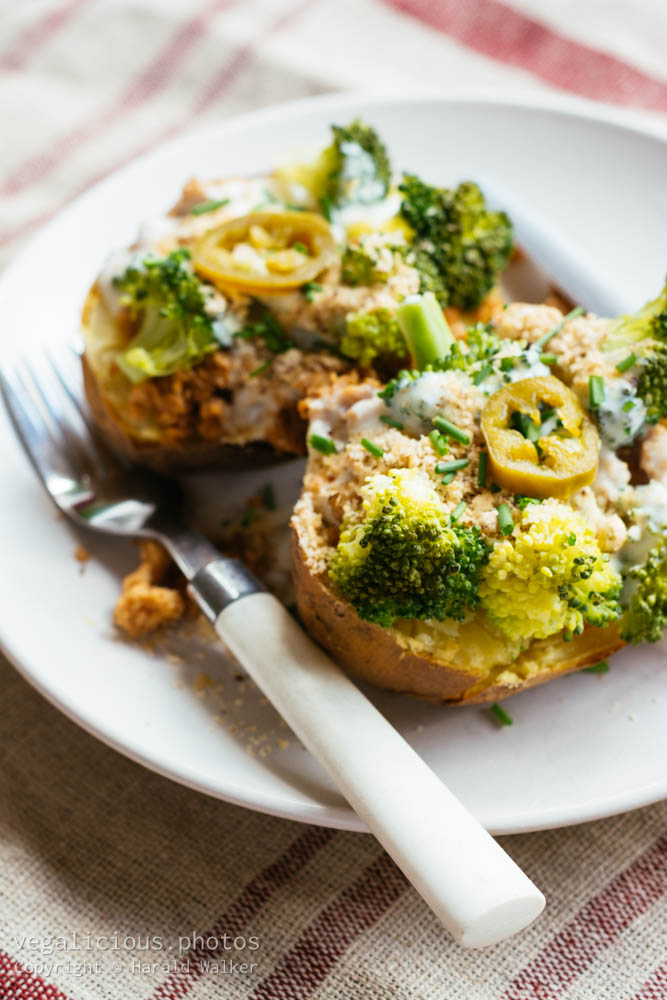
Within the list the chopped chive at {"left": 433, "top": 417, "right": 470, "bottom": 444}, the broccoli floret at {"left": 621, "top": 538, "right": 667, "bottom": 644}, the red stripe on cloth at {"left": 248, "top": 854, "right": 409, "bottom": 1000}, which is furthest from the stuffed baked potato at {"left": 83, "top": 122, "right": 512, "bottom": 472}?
the red stripe on cloth at {"left": 248, "top": 854, "right": 409, "bottom": 1000}

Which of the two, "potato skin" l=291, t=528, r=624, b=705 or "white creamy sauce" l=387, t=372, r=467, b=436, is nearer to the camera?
"potato skin" l=291, t=528, r=624, b=705

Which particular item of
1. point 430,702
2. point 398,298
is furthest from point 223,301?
point 430,702

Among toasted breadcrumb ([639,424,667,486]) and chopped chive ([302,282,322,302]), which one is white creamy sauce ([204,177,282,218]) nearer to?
chopped chive ([302,282,322,302])

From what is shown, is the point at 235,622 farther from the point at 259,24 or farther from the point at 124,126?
the point at 259,24

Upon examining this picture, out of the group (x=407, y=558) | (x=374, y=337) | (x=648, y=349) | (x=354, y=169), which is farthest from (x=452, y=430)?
(x=354, y=169)

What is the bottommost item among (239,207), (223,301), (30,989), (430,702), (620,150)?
(30,989)

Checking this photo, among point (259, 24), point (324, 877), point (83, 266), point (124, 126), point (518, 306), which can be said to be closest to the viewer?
point (324, 877)

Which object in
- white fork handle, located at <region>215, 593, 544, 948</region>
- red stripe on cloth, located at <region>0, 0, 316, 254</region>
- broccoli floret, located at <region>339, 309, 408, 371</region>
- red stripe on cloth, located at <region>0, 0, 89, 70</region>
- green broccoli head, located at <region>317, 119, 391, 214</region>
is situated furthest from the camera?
red stripe on cloth, located at <region>0, 0, 89, 70</region>
